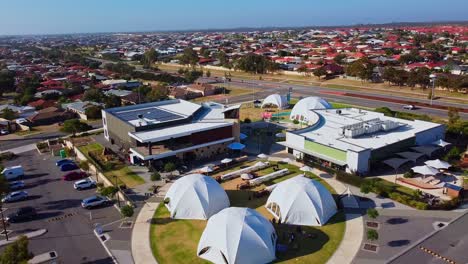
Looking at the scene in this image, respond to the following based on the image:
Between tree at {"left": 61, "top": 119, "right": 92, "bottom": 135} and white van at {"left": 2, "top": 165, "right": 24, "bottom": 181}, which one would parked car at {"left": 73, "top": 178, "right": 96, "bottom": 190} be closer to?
white van at {"left": 2, "top": 165, "right": 24, "bottom": 181}

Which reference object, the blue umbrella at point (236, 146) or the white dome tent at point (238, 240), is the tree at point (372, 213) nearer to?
the white dome tent at point (238, 240)

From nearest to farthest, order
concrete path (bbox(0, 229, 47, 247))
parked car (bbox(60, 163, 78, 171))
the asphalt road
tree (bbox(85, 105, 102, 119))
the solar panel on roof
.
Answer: the asphalt road < concrete path (bbox(0, 229, 47, 247)) < parked car (bbox(60, 163, 78, 171)) < the solar panel on roof < tree (bbox(85, 105, 102, 119))

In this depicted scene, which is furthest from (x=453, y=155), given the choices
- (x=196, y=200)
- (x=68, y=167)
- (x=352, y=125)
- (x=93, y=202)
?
(x=68, y=167)

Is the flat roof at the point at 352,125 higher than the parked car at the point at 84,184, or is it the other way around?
the flat roof at the point at 352,125

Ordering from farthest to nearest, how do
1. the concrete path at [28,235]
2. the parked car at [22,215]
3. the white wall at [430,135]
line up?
the white wall at [430,135], the parked car at [22,215], the concrete path at [28,235]

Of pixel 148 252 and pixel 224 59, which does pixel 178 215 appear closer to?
pixel 148 252

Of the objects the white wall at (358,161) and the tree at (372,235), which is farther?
the white wall at (358,161)

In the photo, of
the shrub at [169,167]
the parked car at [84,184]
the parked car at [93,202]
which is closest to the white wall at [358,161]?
the shrub at [169,167]

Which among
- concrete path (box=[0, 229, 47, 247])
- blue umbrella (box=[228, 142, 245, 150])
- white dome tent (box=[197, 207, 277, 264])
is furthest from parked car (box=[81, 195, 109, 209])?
blue umbrella (box=[228, 142, 245, 150])
